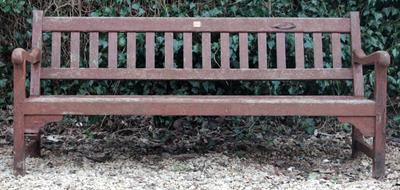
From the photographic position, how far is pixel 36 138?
423cm

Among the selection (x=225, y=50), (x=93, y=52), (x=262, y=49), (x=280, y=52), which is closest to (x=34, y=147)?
(x=93, y=52)

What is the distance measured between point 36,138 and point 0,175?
1.67 feet

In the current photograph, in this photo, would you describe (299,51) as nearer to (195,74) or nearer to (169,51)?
(195,74)

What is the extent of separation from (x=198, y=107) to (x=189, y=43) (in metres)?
0.79

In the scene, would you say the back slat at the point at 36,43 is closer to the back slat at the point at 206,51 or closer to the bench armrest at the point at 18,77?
the bench armrest at the point at 18,77

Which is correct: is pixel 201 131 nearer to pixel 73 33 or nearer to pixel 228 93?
pixel 228 93

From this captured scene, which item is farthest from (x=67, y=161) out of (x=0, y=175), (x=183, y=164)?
(x=183, y=164)

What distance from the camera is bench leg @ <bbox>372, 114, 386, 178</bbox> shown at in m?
3.67

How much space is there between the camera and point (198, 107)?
3676 mm

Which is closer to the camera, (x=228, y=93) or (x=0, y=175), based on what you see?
(x=0, y=175)

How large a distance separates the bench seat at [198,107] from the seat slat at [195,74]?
0.51 m

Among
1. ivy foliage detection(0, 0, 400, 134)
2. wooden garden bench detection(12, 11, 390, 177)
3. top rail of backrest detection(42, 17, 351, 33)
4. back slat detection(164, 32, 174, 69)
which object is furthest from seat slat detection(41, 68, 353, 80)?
ivy foliage detection(0, 0, 400, 134)

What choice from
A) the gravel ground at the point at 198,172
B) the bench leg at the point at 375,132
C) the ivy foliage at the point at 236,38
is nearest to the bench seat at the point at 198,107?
the bench leg at the point at 375,132

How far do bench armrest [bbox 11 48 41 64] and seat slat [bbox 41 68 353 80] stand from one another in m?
0.16
